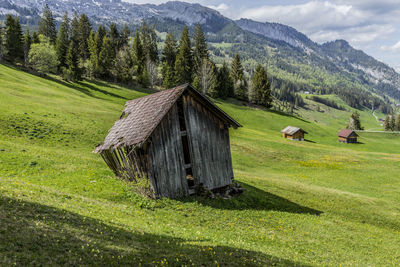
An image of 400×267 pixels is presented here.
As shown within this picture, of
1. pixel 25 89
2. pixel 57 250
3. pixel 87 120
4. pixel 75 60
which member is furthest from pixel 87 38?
pixel 57 250

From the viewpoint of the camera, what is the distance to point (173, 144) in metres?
19.8

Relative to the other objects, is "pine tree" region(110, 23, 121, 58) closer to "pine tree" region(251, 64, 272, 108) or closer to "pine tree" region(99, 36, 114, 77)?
"pine tree" region(99, 36, 114, 77)

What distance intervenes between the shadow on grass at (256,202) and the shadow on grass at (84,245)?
25.7 ft

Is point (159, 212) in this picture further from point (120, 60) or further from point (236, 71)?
point (236, 71)

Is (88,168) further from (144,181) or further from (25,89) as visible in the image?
(25,89)

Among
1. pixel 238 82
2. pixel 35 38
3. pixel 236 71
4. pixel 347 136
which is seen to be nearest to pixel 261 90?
pixel 238 82

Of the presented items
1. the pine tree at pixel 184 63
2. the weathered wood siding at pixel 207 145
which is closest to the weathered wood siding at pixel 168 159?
the weathered wood siding at pixel 207 145

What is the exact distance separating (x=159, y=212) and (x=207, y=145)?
24.3ft

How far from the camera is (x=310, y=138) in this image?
82875mm

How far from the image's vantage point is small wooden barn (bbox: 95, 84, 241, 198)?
18.7 metres

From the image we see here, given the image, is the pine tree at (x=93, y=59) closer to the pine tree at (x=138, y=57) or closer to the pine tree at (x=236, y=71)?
the pine tree at (x=138, y=57)

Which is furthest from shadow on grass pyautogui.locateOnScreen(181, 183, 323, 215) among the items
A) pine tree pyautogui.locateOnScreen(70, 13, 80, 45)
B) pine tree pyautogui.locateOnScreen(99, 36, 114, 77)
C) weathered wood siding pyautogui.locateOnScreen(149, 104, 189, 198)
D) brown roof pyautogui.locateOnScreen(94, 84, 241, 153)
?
pine tree pyautogui.locateOnScreen(70, 13, 80, 45)

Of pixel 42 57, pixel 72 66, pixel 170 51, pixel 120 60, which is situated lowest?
pixel 72 66

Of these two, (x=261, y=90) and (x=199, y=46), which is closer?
(x=261, y=90)
